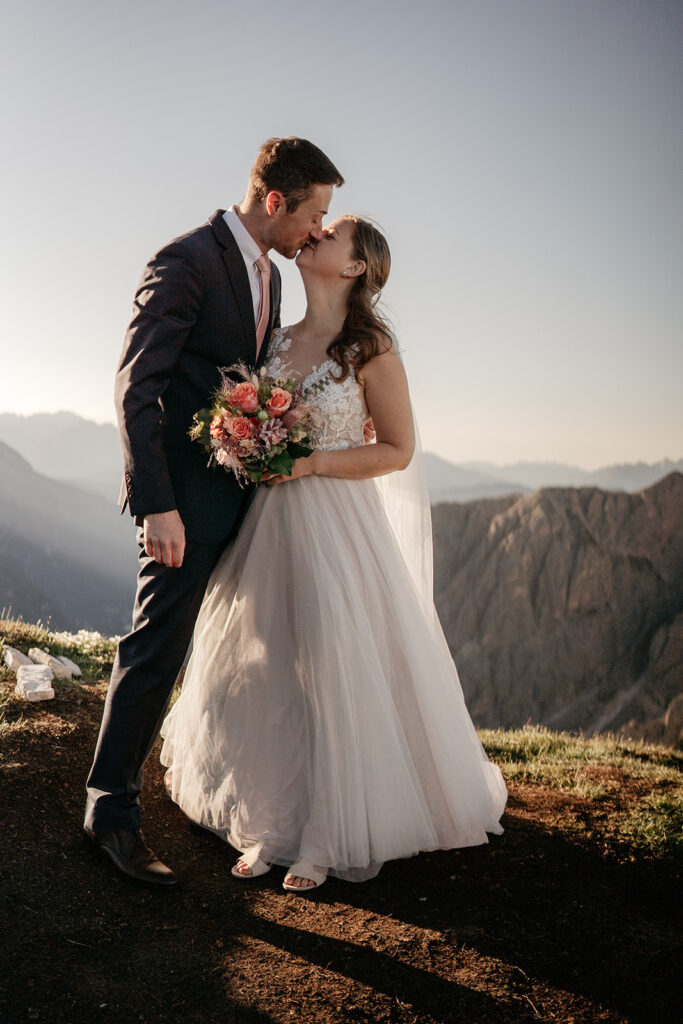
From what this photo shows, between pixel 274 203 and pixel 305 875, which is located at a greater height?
pixel 274 203

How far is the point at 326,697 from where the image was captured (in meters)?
3.05

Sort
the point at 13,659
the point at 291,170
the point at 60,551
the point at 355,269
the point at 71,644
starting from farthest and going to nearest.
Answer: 1. the point at 60,551
2. the point at 71,644
3. the point at 13,659
4. the point at 355,269
5. the point at 291,170

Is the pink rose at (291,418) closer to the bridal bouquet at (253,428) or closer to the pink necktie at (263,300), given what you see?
the bridal bouquet at (253,428)

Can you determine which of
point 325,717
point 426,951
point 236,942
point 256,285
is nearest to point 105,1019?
point 236,942

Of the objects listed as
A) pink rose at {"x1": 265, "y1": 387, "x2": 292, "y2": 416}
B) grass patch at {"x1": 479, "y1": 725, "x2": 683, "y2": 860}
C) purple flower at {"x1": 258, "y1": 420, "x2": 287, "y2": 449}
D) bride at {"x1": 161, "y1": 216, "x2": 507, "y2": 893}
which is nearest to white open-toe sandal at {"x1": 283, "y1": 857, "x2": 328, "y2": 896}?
bride at {"x1": 161, "y1": 216, "x2": 507, "y2": 893}

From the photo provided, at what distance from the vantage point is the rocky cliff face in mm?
23297

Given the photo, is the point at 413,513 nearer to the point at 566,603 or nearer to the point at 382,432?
the point at 382,432

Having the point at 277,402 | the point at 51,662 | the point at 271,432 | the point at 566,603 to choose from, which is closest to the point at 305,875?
the point at 271,432

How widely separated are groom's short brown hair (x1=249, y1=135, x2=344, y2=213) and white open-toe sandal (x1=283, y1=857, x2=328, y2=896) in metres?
2.76

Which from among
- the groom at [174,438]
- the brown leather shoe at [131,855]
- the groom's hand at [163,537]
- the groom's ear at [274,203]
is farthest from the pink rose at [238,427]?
the brown leather shoe at [131,855]

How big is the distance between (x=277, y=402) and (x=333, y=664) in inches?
44.0

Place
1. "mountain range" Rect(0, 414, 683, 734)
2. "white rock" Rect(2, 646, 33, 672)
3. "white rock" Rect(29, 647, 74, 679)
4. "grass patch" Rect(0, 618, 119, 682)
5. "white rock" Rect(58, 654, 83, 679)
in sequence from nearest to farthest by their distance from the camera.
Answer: "white rock" Rect(2, 646, 33, 672)
"white rock" Rect(29, 647, 74, 679)
"white rock" Rect(58, 654, 83, 679)
"grass patch" Rect(0, 618, 119, 682)
"mountain range" Rect(0, 414, 683, 734)

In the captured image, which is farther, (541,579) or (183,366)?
(541,579)

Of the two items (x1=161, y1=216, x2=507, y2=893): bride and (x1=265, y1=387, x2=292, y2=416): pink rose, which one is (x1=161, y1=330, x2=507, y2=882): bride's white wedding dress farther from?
(x1=265, y1=387, x2=292, y2=416): pink rose
